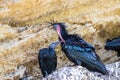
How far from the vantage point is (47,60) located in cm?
595

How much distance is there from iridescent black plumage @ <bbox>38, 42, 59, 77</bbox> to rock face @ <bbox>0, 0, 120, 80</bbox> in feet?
0.64

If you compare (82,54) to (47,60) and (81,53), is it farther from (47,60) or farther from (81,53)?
(47,60)

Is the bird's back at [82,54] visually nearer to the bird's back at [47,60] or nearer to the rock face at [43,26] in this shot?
the bird's back at [47,60]

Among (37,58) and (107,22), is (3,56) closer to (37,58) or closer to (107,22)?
(37,58)

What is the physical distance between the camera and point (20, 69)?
20.2 ft

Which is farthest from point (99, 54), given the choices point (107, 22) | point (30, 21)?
point (30, 21)

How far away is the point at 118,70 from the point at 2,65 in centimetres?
110

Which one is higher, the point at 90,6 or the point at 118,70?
the point at 90,6

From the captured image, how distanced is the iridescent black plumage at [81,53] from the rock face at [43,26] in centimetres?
29

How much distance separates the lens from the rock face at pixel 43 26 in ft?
19.9

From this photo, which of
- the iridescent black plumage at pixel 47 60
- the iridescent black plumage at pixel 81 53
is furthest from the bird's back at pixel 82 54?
the iridescent black plumage at pixel 47 60

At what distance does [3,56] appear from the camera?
19.9 ft

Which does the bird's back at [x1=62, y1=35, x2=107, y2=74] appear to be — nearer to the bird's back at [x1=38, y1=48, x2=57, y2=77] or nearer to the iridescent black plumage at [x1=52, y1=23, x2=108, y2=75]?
the iridescent black plumage at [x1=52, y1=23, x2=108, y2=75]

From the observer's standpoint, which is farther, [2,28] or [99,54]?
[99,54]
